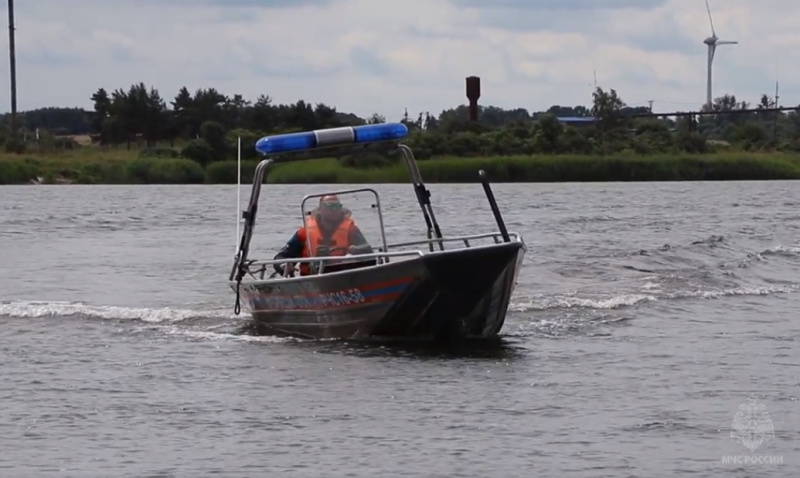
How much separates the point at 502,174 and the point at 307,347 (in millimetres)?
60239

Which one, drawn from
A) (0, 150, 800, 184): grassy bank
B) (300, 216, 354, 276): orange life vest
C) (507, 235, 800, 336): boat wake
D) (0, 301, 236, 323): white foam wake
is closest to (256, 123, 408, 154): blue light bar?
(300, 216, 354, 276): orange life vest

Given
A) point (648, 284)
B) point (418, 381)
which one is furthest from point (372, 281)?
point (648, 284)

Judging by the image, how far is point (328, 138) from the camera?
778 inches

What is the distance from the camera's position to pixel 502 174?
79062 mm

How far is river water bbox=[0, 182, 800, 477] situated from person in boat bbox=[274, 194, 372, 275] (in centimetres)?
118

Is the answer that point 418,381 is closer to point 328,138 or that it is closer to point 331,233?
point 331,233

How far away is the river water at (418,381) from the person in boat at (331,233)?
1.18m

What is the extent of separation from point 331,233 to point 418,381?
12.2 feet

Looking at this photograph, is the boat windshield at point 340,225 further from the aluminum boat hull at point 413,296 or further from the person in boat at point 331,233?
the aluminum boat hull at point 413,296

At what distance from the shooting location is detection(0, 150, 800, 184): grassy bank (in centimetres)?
7638

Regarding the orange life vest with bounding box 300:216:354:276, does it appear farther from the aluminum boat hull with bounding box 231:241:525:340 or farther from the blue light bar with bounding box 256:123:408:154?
the blue light bar with bounding box 256:123:408:154

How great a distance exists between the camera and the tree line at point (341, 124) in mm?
83562

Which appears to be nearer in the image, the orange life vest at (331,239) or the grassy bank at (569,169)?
the orange life vest at (331,239)

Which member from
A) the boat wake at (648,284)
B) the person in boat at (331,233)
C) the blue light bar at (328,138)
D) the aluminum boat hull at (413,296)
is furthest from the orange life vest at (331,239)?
the boat wake at (648,284)
